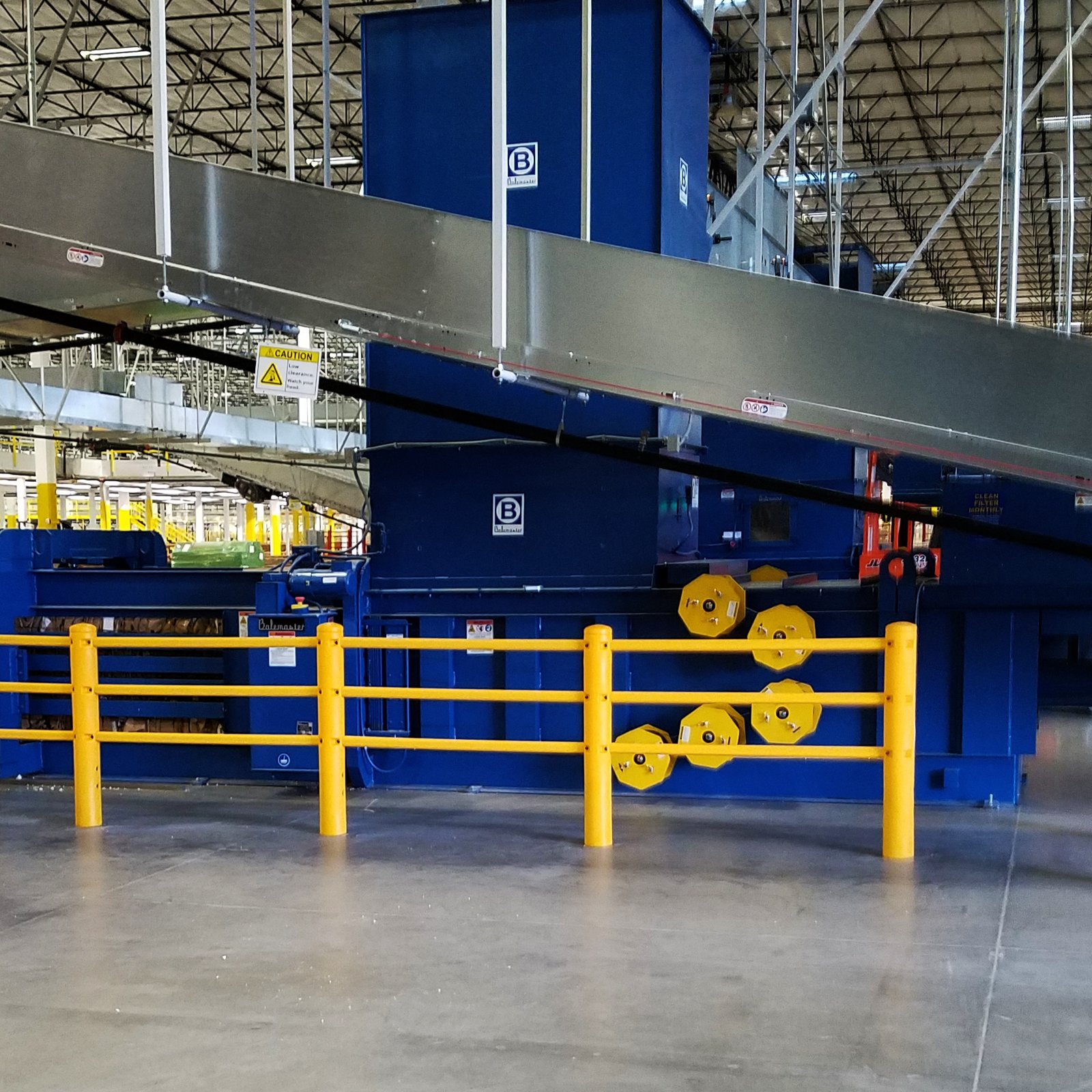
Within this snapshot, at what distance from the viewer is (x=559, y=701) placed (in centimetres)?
630

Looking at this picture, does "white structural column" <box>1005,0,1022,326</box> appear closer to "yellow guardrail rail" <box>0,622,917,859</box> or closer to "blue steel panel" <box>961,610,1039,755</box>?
"yellow guardrail rail" <box>0,622,917,859</box>

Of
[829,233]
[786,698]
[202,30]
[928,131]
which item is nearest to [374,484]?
[786,698]

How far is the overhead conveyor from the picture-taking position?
5.14 metres

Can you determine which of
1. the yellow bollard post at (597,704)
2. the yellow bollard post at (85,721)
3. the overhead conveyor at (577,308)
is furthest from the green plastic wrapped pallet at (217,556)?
the yellow bollard post at (597,704)

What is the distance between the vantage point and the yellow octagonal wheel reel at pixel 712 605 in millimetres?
7152

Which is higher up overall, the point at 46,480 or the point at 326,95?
the point at 326,95

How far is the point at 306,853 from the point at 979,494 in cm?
432

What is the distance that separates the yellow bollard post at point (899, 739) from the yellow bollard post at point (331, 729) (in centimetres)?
292

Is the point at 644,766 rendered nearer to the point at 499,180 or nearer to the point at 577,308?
the point at 577,308

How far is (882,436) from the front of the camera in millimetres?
5312

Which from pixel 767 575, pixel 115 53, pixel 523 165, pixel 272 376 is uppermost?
pixel 115 53

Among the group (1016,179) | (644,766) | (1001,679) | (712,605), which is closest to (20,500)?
(644,766)

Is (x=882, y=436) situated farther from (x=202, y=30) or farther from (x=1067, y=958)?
(x=202, y=30)

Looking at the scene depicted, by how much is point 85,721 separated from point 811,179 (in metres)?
14.8
